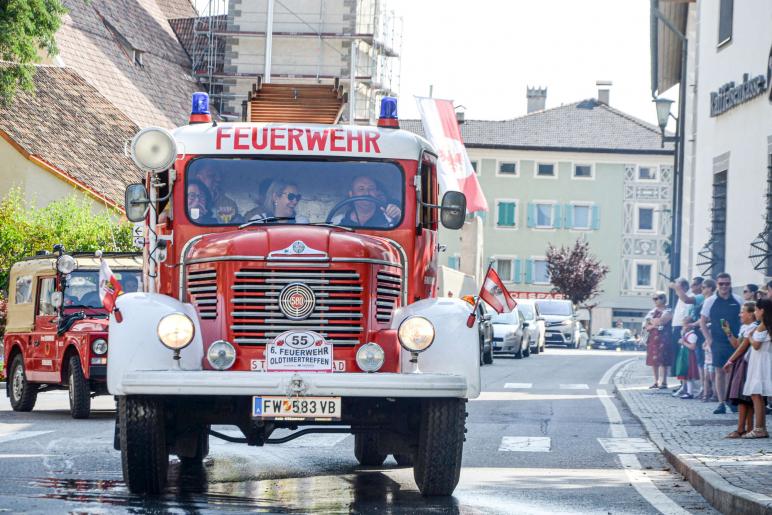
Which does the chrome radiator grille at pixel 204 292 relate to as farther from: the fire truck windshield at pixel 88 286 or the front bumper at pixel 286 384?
the fire truck windshield at pixel 88 286

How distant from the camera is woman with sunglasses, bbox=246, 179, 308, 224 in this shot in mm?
11836

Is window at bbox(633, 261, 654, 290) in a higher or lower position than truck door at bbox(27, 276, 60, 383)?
higher

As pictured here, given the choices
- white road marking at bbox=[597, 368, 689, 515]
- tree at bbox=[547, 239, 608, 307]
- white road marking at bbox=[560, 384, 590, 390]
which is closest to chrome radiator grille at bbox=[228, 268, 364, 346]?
white road marking at bbox=[597, 368, 689, 515]

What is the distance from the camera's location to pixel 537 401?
24734mm

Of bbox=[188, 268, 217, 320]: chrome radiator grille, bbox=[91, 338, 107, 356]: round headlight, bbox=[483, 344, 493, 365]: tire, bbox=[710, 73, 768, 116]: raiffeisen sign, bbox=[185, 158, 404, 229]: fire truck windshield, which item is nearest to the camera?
bbox=[188, 268, 217, 320]: chrome radiator grille

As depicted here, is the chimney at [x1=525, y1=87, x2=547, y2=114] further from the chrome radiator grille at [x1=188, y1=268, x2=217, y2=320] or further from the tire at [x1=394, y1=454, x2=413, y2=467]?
the chrome radiator grille at [x1=188, y1=268, x2=217, y2=320]

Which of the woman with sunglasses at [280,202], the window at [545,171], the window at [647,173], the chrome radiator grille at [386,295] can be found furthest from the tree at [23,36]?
the window at [647,173]

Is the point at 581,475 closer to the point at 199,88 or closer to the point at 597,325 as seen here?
the point at 199,88

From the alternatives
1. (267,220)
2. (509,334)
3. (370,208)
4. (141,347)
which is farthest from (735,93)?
(141,347)

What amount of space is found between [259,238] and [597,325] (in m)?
89.3

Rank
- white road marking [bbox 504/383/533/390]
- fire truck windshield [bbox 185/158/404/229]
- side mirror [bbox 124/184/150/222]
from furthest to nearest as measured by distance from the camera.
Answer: white road marking [bbox 504/383/533/390] → side mirror [bbox 124/184/150/222] → fire truck windshield [bbox 185/158/404/229]

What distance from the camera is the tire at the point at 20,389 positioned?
21.3 m

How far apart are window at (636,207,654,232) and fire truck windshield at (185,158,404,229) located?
87.0 m

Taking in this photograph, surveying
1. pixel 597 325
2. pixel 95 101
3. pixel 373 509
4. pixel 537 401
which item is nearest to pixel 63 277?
pixel 537 401
